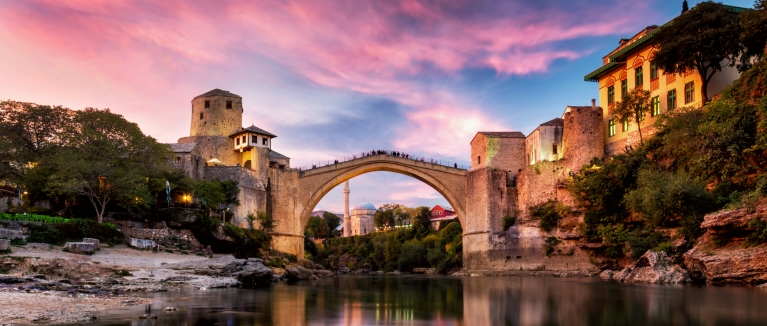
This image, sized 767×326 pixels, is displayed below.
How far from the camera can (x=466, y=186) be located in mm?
45375

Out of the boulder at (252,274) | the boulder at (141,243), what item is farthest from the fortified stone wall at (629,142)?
the boulder at (141,243)

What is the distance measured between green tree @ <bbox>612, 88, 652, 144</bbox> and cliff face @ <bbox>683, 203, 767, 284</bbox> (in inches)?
426

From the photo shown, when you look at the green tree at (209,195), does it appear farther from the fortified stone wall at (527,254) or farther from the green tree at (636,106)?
the green tree at (636,106)

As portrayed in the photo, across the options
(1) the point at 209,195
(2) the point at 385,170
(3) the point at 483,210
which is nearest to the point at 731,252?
(3) the point at 483,210

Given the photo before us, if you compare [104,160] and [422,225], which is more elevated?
[104,160]

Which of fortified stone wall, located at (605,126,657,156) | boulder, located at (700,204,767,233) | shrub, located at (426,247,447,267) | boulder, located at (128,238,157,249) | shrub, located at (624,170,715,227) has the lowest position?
shrub, located at (426,247,447,267)

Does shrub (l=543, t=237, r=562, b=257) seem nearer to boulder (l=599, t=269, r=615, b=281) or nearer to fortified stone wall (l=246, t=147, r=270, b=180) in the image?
boulder (l=599, t=269, r=615, b=281)

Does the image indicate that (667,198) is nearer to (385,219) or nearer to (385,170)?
(385,170)

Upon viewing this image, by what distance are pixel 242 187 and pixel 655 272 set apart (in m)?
23.4

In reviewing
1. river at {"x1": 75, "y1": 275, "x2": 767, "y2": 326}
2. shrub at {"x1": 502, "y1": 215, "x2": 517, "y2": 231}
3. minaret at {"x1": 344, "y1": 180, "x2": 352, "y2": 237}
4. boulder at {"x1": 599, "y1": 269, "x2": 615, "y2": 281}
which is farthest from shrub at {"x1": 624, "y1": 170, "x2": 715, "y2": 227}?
minaret at {"x1": 344, "y1": 180, "x2": 352, "y2": 237}

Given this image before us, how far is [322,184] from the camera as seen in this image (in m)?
43.9

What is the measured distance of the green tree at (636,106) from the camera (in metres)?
31.9

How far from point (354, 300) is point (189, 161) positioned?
66.3 feet

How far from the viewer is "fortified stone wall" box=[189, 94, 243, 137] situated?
138ft
